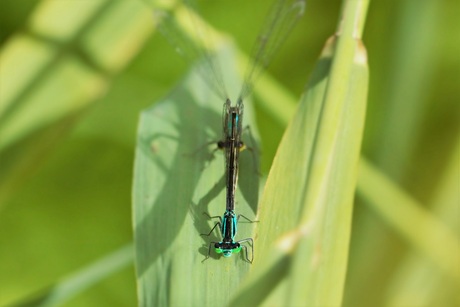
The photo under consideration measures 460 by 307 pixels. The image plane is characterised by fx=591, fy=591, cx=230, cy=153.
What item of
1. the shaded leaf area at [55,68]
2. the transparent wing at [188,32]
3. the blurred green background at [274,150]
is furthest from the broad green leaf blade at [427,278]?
the shaded leaf area at [55,68]

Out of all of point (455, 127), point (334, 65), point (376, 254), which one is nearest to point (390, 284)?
point (376, 254)

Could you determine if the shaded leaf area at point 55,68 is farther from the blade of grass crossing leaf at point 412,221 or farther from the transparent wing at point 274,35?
the blade of grass crossing leaf at point 412,221

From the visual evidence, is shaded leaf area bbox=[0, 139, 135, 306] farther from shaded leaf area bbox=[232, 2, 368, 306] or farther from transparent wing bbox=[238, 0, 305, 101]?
shaded leaf area bbox=[232, 2, 368, 306]

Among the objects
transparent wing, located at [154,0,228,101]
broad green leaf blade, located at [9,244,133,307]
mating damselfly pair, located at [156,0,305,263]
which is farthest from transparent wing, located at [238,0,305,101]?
broad green leaf blade, located at [9,244,133,307]

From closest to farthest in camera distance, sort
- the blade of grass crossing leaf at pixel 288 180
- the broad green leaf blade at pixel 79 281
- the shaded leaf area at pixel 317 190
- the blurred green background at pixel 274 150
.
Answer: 1. the shaded leaf area at pixel 317 190
2. the blade of grass crossing leaf at pixel 288 180
3. the broad green leaf blade at pixel 79 281
4. the blurred green background at pixel 274 150

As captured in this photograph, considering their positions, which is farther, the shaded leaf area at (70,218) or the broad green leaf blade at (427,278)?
the shaded leaf area at (70,218)

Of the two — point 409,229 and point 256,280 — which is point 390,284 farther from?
point 256,280
